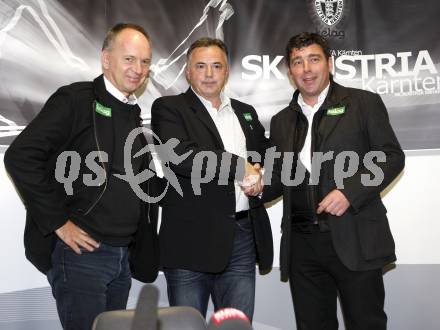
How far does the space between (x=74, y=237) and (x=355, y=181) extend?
4.92 ft

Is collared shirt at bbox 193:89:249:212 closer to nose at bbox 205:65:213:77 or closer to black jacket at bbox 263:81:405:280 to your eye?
nose at bbox 205:65:213:77

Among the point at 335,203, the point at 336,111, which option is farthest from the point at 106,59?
the point at 335,203

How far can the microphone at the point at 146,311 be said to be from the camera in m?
0.87

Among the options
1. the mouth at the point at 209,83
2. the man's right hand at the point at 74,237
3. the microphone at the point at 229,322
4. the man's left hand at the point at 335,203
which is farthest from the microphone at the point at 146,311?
the mouth at the point at 209,83

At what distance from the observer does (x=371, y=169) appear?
9.43 ft

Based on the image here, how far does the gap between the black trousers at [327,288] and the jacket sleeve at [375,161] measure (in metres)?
0.29

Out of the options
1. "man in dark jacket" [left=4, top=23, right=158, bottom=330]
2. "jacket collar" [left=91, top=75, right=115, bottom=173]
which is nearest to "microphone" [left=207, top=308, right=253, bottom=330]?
"man in dark jacket" [left=4, top=23, right=158, bottom=330]

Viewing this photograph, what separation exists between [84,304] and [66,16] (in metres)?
2.21

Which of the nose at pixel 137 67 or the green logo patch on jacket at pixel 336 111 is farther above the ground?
the nose at pixel 137 67

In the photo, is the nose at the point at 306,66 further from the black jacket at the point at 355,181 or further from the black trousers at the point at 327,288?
the black trousers at the point at 327,288

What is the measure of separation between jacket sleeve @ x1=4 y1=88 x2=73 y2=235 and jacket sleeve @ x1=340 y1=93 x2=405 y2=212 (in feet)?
4.87

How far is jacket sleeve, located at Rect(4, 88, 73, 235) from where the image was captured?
2.34m

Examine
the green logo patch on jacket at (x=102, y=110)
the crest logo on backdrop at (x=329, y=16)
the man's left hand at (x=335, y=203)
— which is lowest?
the man's left hand at (x=335, y=203)

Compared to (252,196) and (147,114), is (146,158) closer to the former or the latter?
(252,196)
